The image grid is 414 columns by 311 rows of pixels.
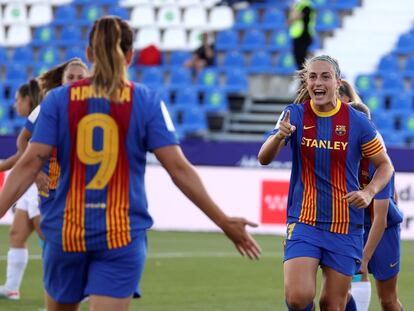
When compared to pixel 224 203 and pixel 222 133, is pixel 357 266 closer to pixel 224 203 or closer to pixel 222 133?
pixel 224 203

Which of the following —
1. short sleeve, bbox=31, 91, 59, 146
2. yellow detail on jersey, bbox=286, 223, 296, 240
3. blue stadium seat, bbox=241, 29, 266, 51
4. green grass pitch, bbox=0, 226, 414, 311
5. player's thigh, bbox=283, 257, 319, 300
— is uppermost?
blue stadium seat, bbox=241, 29, 266, 51

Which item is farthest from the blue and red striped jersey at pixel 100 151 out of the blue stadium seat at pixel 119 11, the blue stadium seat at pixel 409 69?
the blue stadium seat at pixel 119 11

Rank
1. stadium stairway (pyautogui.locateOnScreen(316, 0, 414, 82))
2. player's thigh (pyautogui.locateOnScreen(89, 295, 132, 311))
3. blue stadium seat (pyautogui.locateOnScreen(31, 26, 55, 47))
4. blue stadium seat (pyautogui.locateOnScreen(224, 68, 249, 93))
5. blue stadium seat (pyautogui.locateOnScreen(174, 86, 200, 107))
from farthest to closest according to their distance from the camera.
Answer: blue stadium seat (pyautogui.locateOnScreen(31, 26, 55, 47)) → stadium stairway (pyautogui.locateOnScreen(316, 0, 414, 82)) → blue stadium seat (pyautogui.locateOnScreen(224, 68, 249, 93)) → blue stadium seat (pyautogui.locateOnScreen(174, 86, 200, 107)) → player's thigh (pyautogui.locateOnScreen(89, 295, 132, 311))

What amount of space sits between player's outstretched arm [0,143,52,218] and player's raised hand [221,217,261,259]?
97 centimetres

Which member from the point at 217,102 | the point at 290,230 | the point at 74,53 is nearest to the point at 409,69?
the point at 217,102

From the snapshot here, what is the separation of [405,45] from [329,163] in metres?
17.0

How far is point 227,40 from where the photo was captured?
2506cm

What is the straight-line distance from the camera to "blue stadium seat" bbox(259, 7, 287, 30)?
81.7 ft

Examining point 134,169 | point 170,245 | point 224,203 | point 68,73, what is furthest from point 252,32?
point 134,169

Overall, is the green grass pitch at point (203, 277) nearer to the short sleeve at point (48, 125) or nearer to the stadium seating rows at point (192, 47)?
the short sleeve at point (48, 125)

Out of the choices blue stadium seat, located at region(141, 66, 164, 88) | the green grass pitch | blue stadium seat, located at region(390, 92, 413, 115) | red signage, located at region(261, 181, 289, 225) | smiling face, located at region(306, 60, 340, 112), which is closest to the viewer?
smiling face, located at region(306, 60, 340, 112)

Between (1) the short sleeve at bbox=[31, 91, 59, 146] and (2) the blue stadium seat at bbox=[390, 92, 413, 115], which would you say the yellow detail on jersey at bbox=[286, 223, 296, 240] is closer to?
(1) the short sleeve at bbox=[31, 91, 59, 146]

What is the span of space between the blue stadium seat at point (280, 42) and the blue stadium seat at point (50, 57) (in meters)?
4.96

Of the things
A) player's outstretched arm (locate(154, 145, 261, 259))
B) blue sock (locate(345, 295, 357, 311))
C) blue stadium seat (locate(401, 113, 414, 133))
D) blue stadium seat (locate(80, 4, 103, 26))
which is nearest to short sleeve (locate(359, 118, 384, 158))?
blue sock (locate(345, 295, 357, 311))
